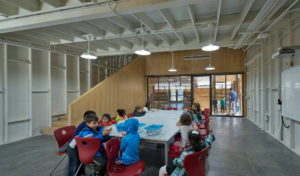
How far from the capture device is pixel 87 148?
233 cm

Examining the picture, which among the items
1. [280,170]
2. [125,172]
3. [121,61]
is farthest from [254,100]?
[121,61]

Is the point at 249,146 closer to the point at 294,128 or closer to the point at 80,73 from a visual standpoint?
the point at 294,128

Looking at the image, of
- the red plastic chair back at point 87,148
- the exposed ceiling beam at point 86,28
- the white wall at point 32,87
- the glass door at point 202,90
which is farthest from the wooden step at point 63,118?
the glass door at point 202,90

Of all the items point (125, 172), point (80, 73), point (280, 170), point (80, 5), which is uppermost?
point (80, 5)

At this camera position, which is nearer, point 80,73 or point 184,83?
point 80,73

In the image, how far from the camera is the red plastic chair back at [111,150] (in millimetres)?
2057

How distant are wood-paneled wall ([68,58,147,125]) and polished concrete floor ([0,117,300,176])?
130 cm

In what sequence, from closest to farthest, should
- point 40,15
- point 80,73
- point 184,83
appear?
point 40,15 → point 80,73 → point 184,83

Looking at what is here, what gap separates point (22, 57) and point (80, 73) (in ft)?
8.57

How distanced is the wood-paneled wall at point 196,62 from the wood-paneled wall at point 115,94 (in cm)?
79

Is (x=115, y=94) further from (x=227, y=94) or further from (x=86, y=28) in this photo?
(x=227, y=94)

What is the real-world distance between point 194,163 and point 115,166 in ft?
3.61

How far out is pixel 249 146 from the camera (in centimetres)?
448

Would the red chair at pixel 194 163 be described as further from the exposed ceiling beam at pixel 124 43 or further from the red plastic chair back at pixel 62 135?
the exposed ceiling beam at pixel 124 43
